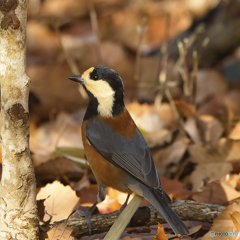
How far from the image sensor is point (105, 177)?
2.61 meters

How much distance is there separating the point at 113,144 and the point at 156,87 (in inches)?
92.7

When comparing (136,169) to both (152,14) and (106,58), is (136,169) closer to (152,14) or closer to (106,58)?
(106,58)

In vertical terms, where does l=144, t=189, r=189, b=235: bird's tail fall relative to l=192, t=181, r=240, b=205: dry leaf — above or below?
above

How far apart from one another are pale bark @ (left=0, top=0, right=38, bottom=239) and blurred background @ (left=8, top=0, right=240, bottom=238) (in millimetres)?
1005

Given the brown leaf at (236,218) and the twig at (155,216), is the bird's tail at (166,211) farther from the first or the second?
the brown leaf at (236,218)

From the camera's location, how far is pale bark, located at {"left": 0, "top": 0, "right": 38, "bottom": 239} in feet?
5.94

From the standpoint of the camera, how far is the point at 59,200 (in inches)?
102

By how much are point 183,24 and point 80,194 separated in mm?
5530

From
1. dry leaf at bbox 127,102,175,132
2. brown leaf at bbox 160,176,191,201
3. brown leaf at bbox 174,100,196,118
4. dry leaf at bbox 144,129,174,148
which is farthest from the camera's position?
dry leaf at bbox 127,102,175,132

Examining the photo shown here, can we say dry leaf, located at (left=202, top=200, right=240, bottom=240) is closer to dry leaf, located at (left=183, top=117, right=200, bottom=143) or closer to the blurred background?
the blurred background

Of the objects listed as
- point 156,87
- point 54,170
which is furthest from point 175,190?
point 156,87

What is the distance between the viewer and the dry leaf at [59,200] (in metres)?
2.51

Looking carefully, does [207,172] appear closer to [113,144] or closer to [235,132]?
[235,132]

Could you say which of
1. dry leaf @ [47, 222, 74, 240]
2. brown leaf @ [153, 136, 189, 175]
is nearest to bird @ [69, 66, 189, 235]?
dry leaf @ [47, 222, 74, 240]
